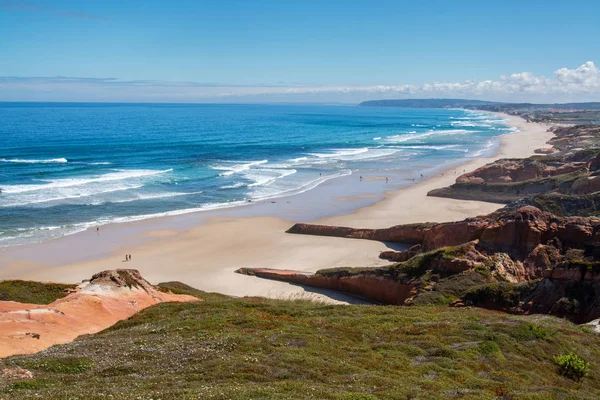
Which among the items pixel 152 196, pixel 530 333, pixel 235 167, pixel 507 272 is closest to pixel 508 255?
pixel 507 272

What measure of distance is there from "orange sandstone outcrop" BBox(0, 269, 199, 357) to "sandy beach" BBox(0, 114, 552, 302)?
20.0 feet

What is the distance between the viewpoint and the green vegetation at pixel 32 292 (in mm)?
23625

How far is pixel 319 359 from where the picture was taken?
1319cm

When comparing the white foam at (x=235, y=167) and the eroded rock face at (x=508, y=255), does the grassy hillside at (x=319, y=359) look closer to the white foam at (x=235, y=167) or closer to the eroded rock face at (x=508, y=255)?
the eroded rock face at (x=508, y=255)

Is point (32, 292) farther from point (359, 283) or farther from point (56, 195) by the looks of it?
point (56, 195)

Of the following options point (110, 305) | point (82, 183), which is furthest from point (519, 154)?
point (110, 305)

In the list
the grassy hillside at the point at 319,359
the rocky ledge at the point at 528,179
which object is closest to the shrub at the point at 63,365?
the grassy hillside at the point at 319,359

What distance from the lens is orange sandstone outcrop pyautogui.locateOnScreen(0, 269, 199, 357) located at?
58.1ft

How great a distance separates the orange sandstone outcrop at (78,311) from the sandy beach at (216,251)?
239 inches

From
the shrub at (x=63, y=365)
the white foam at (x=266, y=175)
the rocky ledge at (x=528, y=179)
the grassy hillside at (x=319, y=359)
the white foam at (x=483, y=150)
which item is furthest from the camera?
the white foam at (x=483, y=150)

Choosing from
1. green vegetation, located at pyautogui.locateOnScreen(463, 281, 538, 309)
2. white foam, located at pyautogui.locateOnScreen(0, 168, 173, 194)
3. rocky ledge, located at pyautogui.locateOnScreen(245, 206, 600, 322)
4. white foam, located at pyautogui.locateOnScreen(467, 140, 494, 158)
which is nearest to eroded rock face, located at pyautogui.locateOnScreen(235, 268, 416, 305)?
rocky ledge, located at pyautogui.locateOnScreen(245, 206, 600, 322)

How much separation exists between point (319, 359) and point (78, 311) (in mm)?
12148

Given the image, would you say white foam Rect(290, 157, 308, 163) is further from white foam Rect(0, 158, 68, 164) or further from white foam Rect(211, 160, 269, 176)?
white foam Rect(0, 158, 68, 164)

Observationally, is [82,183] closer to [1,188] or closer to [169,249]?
[1,188]
